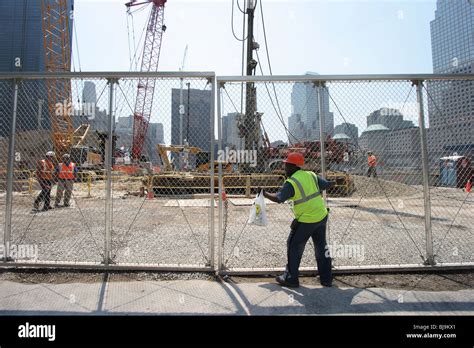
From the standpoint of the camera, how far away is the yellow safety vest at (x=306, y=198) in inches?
127

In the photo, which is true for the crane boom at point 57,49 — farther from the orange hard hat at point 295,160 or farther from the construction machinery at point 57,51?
the orange hard hat at point 295,160

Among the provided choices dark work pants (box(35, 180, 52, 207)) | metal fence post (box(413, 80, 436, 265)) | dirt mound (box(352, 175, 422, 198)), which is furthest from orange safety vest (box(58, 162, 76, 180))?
dirt mound (box(352, 175, 422, 198))

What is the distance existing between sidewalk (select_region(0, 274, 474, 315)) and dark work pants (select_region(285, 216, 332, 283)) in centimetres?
18

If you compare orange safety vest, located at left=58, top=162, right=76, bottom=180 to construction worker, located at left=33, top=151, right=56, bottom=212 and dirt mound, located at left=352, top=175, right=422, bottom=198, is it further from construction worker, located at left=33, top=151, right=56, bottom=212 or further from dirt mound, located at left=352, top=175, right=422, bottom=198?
dirt mound, located at left=352, top=175, right=422, bottom=198

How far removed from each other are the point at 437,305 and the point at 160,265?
11.2 feet

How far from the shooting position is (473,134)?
4.90 m

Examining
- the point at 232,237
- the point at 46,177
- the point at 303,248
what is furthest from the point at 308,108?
the point at 46,177

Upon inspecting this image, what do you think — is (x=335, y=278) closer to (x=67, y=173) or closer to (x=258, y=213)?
(x=258, y=213)

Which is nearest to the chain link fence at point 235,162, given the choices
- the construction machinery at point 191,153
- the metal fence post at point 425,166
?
the metal fence post at point 425,166

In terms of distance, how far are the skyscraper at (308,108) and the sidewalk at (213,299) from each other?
89.2 inches

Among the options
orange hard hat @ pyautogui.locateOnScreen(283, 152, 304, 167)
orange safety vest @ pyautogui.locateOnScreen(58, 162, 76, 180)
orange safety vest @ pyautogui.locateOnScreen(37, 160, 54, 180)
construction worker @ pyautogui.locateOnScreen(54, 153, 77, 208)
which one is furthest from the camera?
construction worker @ pyautogui.locateOnScreen(54, 153, 77, 208)

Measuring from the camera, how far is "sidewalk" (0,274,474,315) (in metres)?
2.87

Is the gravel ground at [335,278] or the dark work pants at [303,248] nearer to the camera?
the dark work pants at [303,248]
